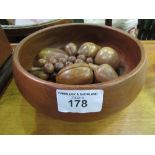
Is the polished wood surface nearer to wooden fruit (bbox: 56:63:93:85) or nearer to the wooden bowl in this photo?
the wooden bowl

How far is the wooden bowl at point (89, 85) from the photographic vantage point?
322 mm

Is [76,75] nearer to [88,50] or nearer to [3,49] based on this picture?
[88,50]

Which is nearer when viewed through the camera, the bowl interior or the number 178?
the number 178

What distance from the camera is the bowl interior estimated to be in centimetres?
43

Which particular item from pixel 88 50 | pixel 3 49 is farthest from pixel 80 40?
pixel 3 49

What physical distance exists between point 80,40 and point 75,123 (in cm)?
20

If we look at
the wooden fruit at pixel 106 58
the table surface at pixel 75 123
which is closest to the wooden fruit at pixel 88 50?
the wooden fruit at pixel 106 58

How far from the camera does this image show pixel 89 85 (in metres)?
0.32

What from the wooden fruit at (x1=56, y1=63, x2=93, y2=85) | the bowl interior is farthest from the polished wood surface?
the wooden fruit at (x1=56, y1=63, x2=93, y2=85)

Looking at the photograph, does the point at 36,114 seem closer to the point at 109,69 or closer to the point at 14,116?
the point at 14,116

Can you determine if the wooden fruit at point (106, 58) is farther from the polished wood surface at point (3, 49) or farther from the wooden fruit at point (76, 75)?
the polished wood surface at point (3, 49)

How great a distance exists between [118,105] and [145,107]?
0.40 ft

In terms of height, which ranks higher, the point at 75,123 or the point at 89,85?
the point at 89,85

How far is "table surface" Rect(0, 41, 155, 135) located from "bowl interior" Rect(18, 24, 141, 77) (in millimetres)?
82
